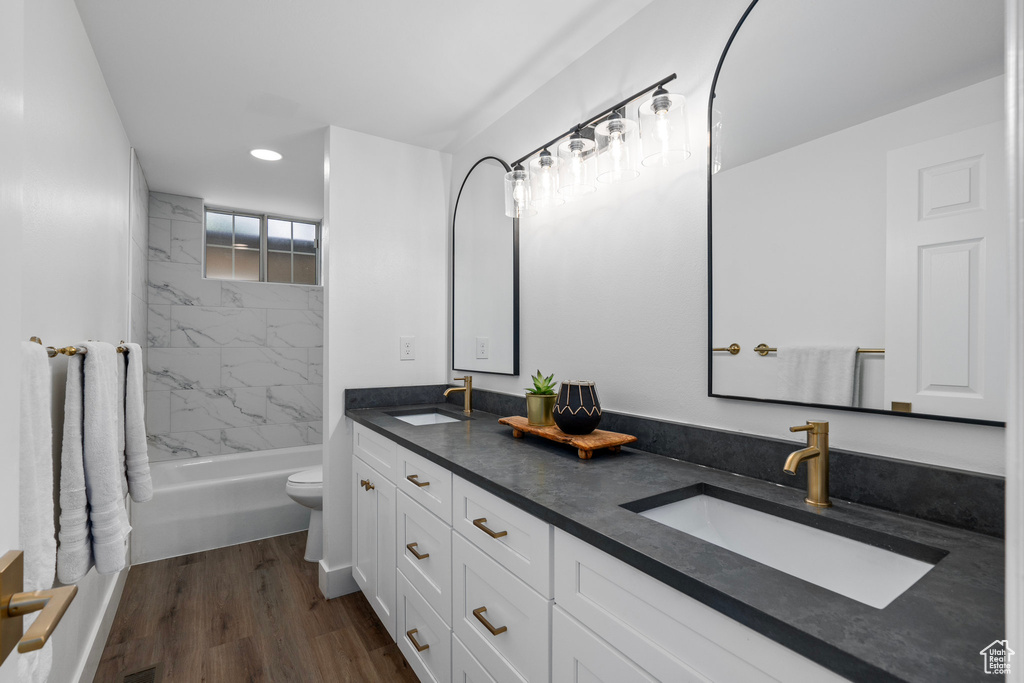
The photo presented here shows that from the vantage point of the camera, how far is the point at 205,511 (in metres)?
2.92

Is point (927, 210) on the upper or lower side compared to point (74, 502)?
upper

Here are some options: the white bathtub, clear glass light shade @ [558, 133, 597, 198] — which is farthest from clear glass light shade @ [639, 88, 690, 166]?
the white bathtub

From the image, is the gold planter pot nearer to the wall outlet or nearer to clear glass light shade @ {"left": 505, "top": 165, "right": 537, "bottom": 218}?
clear glass light shade @ {"left": 505, "top": 165, "right": 537, "bottom": 218}

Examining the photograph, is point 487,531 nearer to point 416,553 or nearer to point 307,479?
point 416,553

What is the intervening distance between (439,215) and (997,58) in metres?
2.18

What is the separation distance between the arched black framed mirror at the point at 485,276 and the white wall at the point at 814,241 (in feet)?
3.26

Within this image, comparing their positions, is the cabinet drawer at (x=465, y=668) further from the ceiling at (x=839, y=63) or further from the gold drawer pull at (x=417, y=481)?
the ceiling at (x=839, y=63)

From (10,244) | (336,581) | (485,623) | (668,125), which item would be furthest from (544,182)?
(336,581)

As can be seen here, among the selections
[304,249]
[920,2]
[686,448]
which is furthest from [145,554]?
[920,2]

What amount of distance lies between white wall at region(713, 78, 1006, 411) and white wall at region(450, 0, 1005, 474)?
0.08 m

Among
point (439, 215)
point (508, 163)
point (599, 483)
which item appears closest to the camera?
point (599, 483)

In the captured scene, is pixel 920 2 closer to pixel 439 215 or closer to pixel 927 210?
pixel 927 210

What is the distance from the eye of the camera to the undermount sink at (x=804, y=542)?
2.78 ft

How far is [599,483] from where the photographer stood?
1182 millimetres
